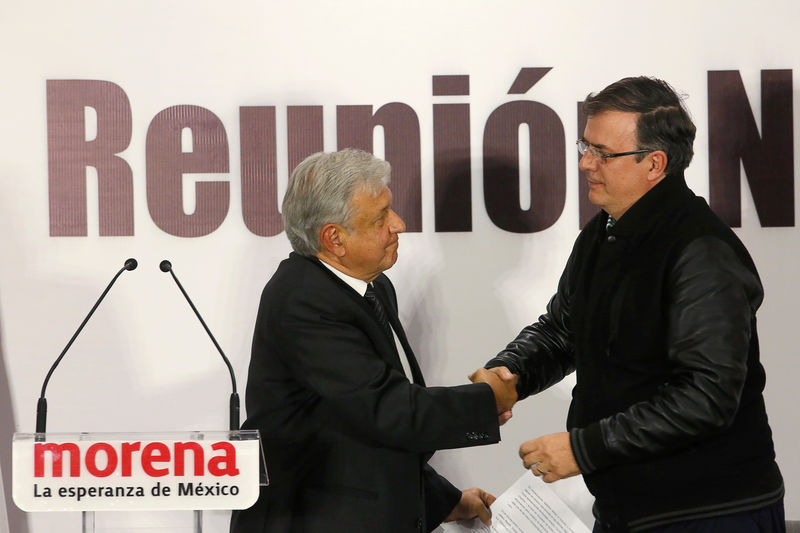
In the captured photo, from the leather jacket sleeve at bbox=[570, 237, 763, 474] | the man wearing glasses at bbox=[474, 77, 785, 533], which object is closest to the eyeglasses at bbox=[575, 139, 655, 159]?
the man wearing glasses at bbox=[474, 77, 785, 533]

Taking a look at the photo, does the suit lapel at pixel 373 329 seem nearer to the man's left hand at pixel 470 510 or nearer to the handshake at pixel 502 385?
the handshake at pixel 502 385

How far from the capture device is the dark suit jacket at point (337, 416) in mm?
2039

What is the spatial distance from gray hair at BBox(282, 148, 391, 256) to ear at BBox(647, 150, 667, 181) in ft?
2.05

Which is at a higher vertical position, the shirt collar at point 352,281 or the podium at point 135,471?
the shirt collar at point 352,281

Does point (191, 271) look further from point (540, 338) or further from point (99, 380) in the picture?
point (540, 338)

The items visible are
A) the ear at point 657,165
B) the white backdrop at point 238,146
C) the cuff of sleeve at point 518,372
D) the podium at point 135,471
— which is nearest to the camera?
the podium at point 135,471

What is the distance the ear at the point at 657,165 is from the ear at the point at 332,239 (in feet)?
2.41

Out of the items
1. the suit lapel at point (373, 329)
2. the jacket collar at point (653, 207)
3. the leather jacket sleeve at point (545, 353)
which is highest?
the jacket collar at point (653, 207)

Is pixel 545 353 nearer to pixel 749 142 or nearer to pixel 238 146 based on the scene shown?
pixel 749 142

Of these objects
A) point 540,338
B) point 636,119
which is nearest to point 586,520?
point 540,338

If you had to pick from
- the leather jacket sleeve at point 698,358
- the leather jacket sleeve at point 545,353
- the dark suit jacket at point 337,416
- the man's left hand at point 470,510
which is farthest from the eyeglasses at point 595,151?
the man's left hand at point 470,510

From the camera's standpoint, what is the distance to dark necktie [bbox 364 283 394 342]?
2.22 meters

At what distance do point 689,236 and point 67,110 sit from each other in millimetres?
2078

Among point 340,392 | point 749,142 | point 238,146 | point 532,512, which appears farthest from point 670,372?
point 238,146
